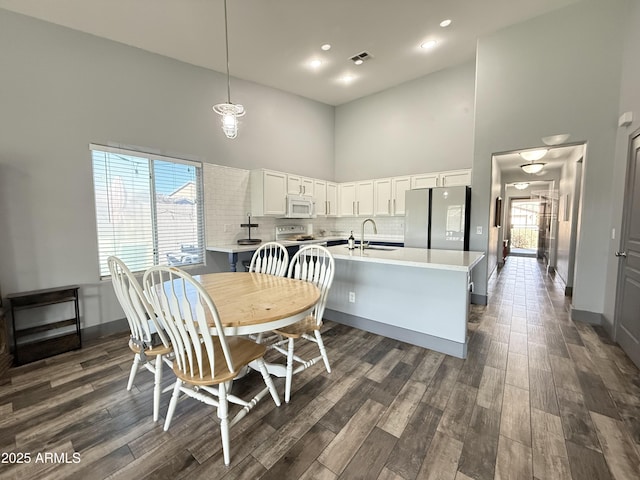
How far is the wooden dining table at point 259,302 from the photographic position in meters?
1.42

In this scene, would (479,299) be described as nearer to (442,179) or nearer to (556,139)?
(442,179)

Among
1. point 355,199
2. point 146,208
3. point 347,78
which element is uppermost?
point 347,78

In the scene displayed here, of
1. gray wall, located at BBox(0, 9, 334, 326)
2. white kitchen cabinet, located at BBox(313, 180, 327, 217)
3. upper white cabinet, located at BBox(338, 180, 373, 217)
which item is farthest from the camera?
upper white cabinet, located at BBox(338, 180, 373, 217)

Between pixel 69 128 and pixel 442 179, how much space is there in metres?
5.00

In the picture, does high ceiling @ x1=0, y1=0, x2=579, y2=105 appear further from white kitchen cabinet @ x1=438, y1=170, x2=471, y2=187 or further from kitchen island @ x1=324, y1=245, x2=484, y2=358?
kitchen island @ x1=324, y1=245, x2=484, y2=358

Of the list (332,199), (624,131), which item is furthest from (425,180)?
(624,131)

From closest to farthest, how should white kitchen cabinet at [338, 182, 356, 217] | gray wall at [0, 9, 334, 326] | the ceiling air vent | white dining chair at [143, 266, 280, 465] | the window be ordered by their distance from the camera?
white dining chair at [143, 266, 280, 465] < gray wall at [0, 9, 334, 326] < the window < the ceiling air vent < white kitchen cabinet at [338, 182, 356, 217]

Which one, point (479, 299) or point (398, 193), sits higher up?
point (398, 193)

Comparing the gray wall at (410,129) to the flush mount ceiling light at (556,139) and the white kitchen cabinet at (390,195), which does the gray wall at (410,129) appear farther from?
the flush mount ceiling light at (556,139)

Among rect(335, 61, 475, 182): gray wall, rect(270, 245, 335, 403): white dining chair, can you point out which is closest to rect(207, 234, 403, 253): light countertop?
rect(335, 61, 475, 182): gray wall

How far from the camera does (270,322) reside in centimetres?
146

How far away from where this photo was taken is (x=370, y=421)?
1682 millimetres

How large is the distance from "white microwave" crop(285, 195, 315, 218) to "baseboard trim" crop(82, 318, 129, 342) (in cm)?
275

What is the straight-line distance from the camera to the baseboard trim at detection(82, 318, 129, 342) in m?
2.95
